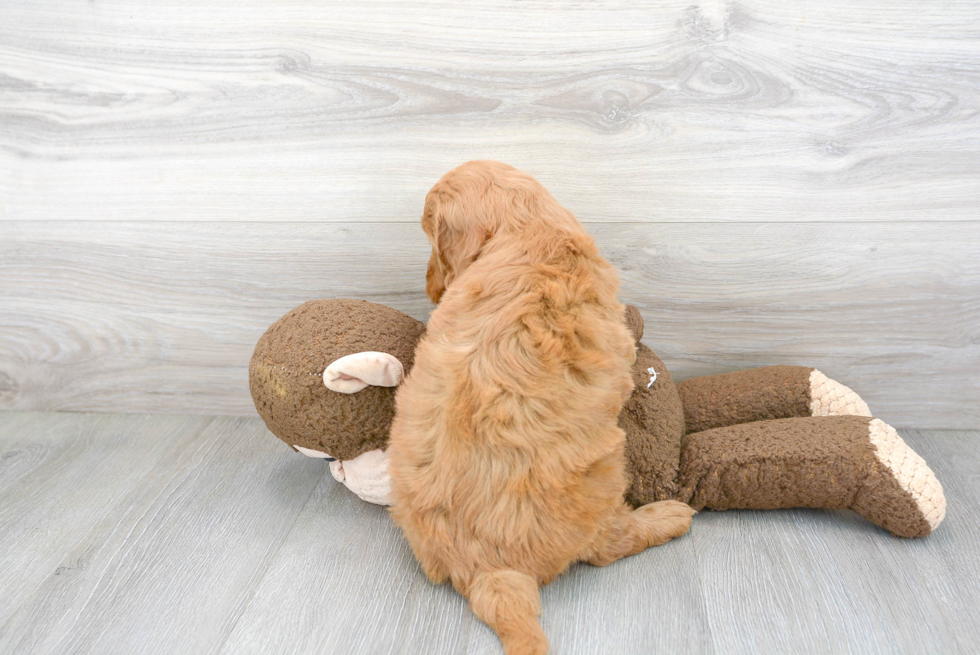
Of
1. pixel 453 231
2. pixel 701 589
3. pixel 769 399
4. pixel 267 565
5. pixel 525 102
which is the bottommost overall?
pixel 267 565

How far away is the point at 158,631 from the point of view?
105 centimetres

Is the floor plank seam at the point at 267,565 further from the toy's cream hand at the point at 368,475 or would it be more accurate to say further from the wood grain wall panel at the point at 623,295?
the wood grain wall panel at the point at 623,295

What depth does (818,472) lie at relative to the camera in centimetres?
121

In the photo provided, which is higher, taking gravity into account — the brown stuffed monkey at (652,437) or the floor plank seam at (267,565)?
the brown stuffed monkey at (652,437)

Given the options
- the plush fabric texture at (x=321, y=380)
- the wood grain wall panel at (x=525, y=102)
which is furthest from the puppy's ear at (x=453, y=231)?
the wood grain wall panel at (x=525, y=102)

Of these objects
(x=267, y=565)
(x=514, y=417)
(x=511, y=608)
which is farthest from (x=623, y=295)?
(x=267, y=565)

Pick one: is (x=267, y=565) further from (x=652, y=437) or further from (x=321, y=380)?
(x=652, y=437)

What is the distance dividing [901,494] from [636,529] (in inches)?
17.5

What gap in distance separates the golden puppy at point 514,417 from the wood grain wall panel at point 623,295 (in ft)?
1.38

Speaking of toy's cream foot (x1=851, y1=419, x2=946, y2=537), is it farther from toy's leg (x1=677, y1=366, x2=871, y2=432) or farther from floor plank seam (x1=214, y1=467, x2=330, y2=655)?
floor plank seam (x1=214, y1=467, x2=330, y2=655)

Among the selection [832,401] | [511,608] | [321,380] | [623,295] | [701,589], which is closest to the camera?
Answer: [511,608]

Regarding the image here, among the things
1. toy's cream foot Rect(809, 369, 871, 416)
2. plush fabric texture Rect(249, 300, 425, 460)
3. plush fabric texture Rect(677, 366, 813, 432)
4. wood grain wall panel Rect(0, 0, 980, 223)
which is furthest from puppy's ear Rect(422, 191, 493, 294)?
toy's cream foot Rect(809, 369, 871, 416)

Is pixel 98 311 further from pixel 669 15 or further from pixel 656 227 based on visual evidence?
pixel 669 15

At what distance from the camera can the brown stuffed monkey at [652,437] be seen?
1189mm
